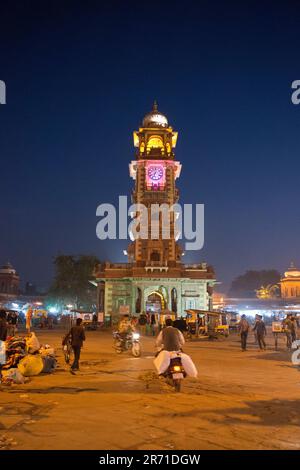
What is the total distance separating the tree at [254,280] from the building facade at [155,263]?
73254 millimetres

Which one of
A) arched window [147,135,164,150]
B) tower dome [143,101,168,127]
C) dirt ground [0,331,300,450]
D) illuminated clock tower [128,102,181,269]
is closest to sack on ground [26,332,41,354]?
dirt ground [0,331,300,450]

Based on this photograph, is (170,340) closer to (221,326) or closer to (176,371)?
(176,371)

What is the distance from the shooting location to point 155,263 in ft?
155

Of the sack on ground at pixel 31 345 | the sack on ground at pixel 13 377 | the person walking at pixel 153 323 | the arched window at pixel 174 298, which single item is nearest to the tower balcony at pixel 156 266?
the arched window at pixel 174 298

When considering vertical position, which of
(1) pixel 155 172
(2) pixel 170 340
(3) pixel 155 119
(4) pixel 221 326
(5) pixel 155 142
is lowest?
(4) pixel 221 326

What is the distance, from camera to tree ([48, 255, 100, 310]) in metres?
62.1

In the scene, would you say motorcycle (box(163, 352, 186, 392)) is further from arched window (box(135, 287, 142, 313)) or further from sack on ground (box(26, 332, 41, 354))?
arched window (box(135, 287, 142, 313))

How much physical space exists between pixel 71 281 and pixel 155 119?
26686 millimetres

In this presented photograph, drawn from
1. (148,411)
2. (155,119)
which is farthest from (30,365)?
(155,119)

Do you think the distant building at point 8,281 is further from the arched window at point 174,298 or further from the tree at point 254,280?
the tree at point 254,280

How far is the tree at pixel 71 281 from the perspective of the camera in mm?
62094
